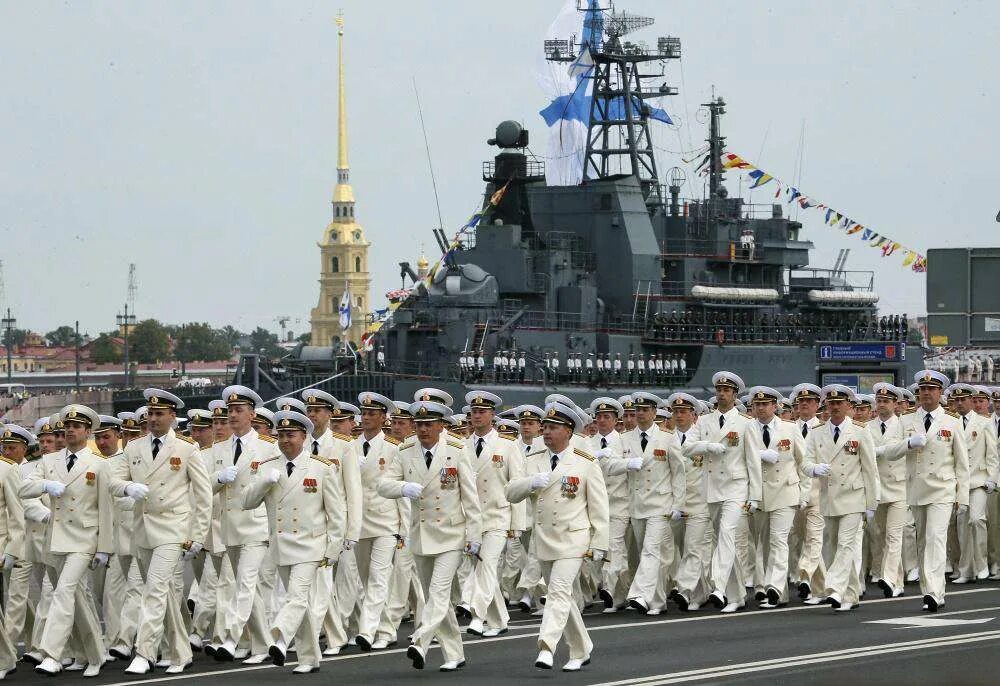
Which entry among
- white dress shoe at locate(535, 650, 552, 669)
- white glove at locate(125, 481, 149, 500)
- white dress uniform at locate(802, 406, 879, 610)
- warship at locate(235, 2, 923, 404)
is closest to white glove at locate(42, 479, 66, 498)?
white glove at locate(125, 481, 149, 500)

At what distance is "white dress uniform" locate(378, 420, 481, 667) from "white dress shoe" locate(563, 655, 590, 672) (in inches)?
33.9

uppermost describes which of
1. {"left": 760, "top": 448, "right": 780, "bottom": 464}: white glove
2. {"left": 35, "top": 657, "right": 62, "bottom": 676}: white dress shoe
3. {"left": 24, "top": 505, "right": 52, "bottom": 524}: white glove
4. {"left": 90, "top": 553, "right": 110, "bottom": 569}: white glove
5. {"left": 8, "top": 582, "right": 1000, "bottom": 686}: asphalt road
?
{"left": 760, "top": 448, "right": 780, "bottom": 464}: white glove

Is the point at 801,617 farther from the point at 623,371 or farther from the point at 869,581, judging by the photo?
the point at 623,371

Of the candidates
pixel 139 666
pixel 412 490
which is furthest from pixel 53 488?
pixel 412 490

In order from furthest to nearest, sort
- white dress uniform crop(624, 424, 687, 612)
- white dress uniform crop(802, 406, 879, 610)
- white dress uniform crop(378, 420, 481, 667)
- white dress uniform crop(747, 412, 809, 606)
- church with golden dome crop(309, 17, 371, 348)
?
1. church with golden dome crop(309, 17, 371, 348)
2. white dress uniform crop(747, 412, 809, 606)
3. white dress uniform crop(624, 424, 687, 612)
4. white dress uniform crop(802, 406, 879, 610)
5. white dress uniform crop(378, 420, 481, 667)

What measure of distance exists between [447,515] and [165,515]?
7.27 ft

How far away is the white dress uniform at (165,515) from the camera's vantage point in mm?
14055

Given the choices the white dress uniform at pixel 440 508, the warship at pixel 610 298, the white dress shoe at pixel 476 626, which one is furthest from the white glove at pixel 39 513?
the warship at pixel 610 298

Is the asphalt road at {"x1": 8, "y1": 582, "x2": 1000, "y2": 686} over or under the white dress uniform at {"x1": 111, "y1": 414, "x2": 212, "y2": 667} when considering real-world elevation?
under

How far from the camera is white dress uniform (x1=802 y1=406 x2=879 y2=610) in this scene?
56.1ft

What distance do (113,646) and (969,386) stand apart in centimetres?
967

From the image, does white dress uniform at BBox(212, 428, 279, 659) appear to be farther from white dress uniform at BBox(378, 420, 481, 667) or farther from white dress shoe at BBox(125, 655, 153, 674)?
white dress uniform at BBox(378, 420, 481, 667)

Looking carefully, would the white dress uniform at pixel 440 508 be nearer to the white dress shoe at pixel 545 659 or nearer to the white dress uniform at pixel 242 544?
the white dress shoe at pixel 545 659

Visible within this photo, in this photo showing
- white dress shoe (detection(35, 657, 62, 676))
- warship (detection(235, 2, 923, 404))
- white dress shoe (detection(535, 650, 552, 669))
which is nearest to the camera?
white dress shoe (detection(535, 650, 552, 669))
